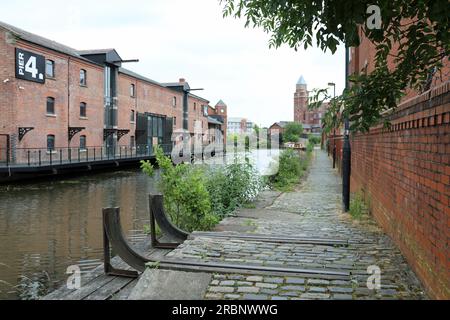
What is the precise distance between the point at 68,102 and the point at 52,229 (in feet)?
69.5

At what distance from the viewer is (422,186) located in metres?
4.19

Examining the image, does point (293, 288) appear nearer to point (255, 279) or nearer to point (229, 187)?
point (255, 279)

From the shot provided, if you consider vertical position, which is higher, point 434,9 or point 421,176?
point 434,9

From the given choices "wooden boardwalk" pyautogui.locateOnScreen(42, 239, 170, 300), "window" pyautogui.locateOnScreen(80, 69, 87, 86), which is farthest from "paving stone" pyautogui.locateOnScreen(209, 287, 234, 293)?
"window" pyautogui.locateOnScreen(80, 69, 87, 86)

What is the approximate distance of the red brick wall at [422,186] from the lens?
134 inches

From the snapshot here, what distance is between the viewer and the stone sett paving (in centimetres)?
398

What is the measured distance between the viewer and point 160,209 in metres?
7.06

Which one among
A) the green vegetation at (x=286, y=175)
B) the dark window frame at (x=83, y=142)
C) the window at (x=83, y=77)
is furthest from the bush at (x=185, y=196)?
the window at (x=83, y=77)

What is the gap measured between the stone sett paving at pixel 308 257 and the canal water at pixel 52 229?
8.92 feet

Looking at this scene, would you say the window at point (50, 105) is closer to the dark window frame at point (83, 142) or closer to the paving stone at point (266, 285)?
the dark window frame at point (83, 142)

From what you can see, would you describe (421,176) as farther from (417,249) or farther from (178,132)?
(178,132)

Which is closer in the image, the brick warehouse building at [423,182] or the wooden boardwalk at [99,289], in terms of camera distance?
the brick warehouse building at [423,182]

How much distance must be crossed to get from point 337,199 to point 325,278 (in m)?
8.17

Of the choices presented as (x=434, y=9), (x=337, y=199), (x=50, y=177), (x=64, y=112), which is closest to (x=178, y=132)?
(x=64, y=112)
